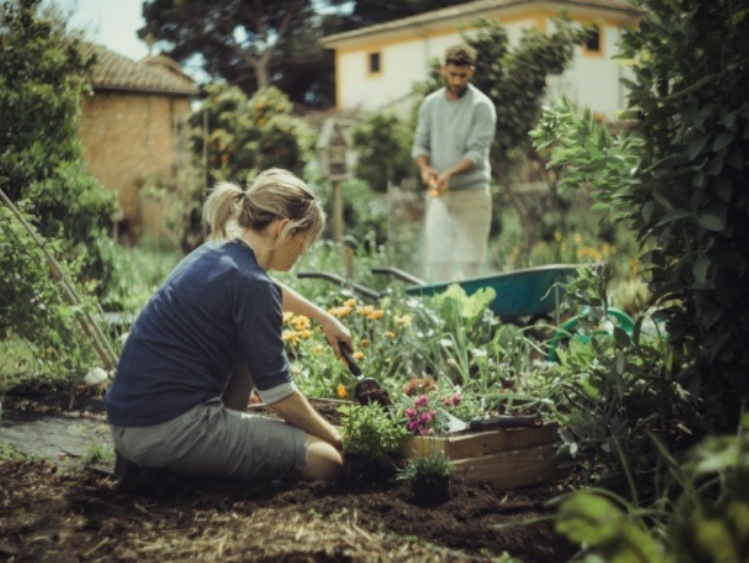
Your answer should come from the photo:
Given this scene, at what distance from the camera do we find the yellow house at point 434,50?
85.8ft

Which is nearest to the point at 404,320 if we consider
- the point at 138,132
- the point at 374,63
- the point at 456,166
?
the point at 456,166

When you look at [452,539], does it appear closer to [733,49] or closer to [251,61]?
[733,49]

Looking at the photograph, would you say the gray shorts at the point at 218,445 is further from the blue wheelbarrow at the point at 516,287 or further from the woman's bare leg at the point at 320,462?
the blue wheelbarrow at the point at 516,287

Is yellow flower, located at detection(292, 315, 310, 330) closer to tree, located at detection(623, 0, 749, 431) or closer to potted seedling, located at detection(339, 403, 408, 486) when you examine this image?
potted seedling, located at detection(339, 403, 408, 486)

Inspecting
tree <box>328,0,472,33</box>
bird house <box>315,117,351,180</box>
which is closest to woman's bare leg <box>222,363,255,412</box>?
bird house <box>315,117,351,180</box>

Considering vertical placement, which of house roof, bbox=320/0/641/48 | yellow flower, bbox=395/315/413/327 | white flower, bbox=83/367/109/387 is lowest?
white flower, bbox=83/367/109/387

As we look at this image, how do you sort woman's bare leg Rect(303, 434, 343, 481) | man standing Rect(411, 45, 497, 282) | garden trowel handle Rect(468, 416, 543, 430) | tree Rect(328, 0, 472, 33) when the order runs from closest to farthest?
woman's bare leg Rect(303, 434, 343, 481)
garden trowel handle Rect(468, 416, 543, 430)
man standing Rect(411, 45, 497, 282)
tree Rect(328, 0, 472, 33)

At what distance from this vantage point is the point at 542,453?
4020mm

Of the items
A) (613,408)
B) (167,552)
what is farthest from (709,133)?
(167,552)

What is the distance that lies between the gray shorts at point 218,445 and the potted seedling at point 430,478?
18.2 inches

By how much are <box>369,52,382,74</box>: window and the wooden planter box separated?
97.0 feet

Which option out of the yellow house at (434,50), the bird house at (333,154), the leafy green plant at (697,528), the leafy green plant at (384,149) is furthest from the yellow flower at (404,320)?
the yellow house at (434,50)

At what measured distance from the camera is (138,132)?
23.6 metres

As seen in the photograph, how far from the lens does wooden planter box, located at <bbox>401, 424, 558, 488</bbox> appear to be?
3.87 m
